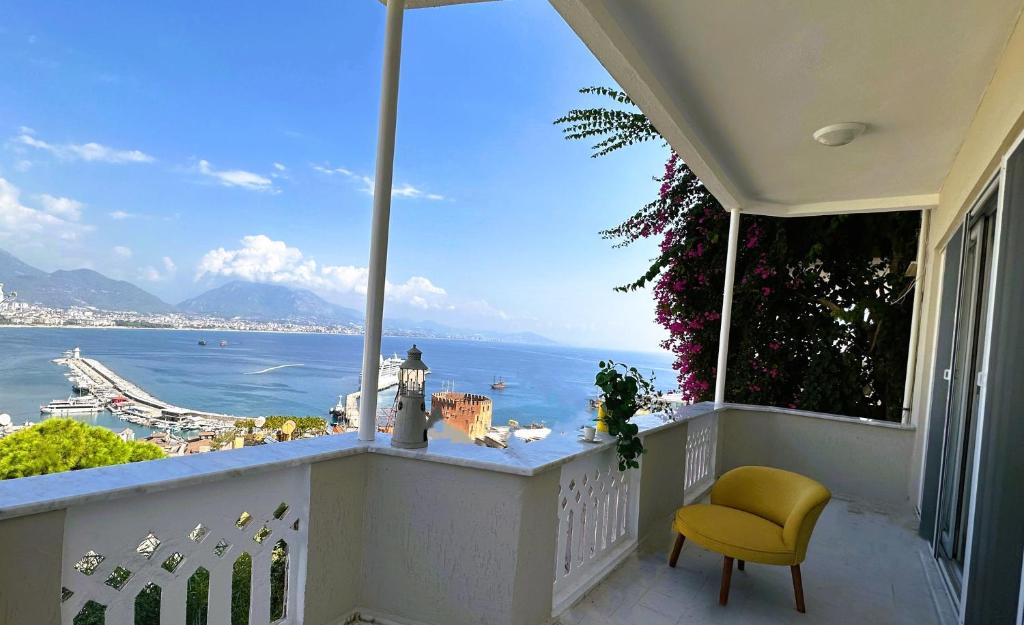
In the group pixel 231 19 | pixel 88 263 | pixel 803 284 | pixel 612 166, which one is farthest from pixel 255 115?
pixel 803 284

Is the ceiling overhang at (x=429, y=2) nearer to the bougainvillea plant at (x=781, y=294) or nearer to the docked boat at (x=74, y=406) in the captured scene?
the bougainvillea plant at (x=781, y=294)

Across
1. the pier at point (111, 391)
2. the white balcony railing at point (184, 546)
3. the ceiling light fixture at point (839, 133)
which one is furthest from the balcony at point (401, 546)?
the pier at point (111, 391)

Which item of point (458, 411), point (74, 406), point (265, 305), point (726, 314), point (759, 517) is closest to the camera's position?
point (458, 411)

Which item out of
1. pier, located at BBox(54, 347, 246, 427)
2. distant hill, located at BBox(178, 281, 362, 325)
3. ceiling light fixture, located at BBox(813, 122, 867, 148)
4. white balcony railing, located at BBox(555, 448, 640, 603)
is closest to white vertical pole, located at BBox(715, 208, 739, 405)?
ceiling light fixture, located at BBox(813, 122, 867, 148)

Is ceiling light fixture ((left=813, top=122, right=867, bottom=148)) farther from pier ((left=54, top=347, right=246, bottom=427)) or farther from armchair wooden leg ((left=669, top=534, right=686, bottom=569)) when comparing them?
pier ((left=54, top=347, right=246, bottom=427))

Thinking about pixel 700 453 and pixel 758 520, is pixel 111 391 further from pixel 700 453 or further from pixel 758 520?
pixel 758 520

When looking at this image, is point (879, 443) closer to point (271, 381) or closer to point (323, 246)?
point (271, 381)

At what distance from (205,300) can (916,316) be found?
91.4 ft

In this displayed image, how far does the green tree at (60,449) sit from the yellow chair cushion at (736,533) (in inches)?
188

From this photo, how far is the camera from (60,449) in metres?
5.21

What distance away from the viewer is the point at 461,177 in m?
40.1

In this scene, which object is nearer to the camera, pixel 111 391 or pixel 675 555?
pixel 675 555

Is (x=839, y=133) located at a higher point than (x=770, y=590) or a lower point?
higher

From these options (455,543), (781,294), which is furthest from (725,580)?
(781,294)
